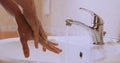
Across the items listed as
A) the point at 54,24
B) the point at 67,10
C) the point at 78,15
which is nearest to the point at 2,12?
the point at 54,24

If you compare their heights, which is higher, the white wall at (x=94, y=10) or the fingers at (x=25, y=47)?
the white wall at (x=94, y=10)

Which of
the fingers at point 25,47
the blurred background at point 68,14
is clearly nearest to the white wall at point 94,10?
the blurred background at point 68,14

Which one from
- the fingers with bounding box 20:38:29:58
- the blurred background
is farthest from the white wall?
the fingers with bounding box 20:38:29:58

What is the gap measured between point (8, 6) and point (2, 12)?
1261 mm

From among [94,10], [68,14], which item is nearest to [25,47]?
[94,10]

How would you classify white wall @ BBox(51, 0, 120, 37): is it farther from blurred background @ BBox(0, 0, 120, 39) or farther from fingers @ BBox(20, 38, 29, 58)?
fingers @ BBox(20, 38, 29, 58)

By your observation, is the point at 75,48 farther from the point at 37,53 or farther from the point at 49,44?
the point at 49,44

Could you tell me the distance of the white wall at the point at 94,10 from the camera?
3.29ft

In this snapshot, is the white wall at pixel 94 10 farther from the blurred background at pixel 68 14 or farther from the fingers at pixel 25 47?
the fingers at pixel 25 47

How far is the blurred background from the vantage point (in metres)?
1.02

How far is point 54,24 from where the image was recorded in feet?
4.95

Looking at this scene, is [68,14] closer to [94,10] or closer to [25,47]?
[94,10]

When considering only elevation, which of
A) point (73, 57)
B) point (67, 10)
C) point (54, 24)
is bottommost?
point (73, 57)

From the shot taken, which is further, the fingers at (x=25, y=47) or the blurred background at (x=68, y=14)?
the blurred background at (x=68, y=14)
